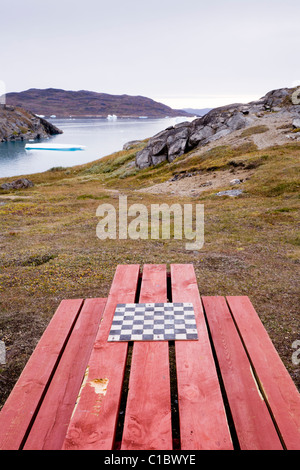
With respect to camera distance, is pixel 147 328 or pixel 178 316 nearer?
pixel 147 328

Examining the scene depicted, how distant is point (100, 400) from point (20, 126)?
523 feet

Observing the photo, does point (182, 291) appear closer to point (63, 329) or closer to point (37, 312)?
point (63, 329)

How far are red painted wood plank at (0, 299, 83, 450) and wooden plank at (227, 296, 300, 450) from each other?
233 cm

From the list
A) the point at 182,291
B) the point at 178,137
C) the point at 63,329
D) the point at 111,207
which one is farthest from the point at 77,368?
the point at 178,137

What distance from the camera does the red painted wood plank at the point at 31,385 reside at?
2.98 meters

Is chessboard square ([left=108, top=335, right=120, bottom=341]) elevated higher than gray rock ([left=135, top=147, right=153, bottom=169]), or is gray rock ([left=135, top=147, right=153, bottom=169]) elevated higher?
gray rock ([left=135, top=147, right=153, bottom=169])

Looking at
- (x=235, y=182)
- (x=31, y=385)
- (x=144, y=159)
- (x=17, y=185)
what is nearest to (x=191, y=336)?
(x=31, y=385)

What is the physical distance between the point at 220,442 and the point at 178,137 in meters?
48.8

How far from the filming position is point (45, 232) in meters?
15.7

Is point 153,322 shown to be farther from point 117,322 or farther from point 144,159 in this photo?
point 144,159

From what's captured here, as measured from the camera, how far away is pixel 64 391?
3.51 metres

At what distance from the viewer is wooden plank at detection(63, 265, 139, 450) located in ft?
8.46

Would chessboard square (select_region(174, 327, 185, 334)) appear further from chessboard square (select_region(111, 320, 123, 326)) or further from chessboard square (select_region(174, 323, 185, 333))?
chessboard square (select_region(111, 320, 123, 326))

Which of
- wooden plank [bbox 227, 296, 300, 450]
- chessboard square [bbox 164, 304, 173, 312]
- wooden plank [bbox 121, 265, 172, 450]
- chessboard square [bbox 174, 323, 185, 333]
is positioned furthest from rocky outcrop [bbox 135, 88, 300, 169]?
wooden plank [bbox 121, 265, 172, 450]
